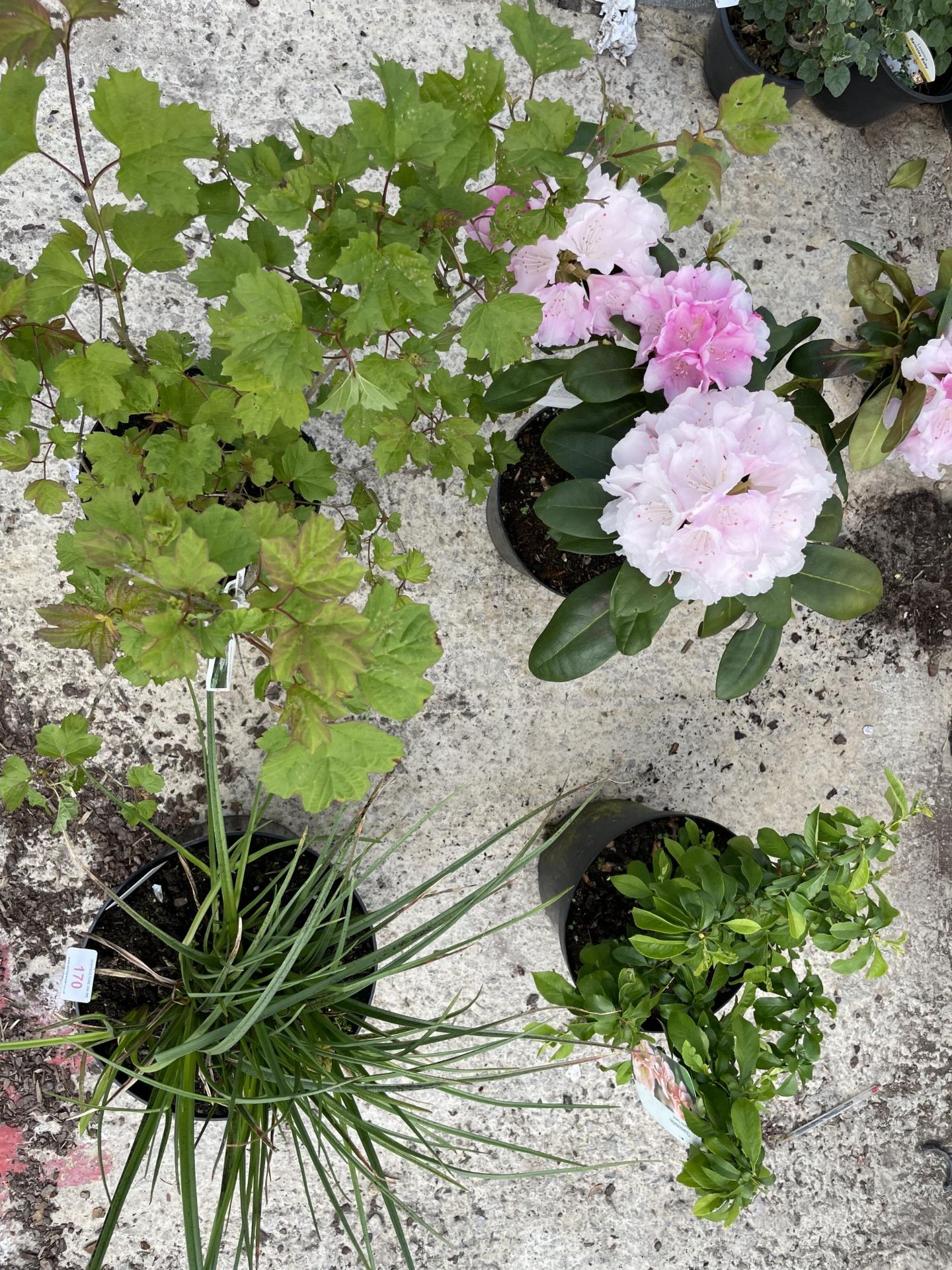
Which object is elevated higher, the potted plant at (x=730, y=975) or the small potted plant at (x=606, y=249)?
the small potted plant at (x=606, y=249)

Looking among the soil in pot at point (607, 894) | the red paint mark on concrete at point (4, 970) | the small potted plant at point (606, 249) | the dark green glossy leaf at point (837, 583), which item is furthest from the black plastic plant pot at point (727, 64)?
the red paint mark on concrete at point (4, 970)

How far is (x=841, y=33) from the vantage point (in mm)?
1399

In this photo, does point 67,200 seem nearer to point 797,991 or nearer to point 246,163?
point 246,163

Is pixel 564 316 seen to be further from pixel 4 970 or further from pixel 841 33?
pixel 4 970

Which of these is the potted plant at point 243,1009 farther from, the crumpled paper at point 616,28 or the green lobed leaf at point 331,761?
the crumpled paper at point 616,28

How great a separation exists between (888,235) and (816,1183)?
6.26ft

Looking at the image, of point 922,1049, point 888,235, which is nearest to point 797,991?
point 922,1049

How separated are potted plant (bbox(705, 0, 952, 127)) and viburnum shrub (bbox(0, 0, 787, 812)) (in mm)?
825

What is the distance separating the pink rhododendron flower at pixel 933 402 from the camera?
0.92 m

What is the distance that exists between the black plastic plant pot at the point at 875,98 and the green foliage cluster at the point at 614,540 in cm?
83

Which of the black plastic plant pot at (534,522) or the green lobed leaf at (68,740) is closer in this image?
the green lobed leaf at (68,740)

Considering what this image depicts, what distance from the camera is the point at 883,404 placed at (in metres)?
1.03

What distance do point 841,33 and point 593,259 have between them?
3.04 feet

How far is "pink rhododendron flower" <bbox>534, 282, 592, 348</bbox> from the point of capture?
909 millimetres
